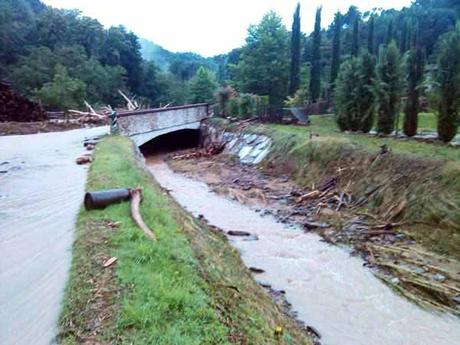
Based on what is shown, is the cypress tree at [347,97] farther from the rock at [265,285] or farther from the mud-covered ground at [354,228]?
the rock at [265,285]

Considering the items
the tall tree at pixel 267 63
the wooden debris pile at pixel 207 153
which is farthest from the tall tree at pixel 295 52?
the wooden debris pile at pixel 207 153

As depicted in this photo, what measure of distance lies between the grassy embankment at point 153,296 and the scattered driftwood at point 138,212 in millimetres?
96

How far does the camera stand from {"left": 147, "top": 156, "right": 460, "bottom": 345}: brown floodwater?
211 inches

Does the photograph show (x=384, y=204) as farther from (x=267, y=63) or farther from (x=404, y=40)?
(x=404, y=40)

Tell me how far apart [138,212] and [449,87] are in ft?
35.6

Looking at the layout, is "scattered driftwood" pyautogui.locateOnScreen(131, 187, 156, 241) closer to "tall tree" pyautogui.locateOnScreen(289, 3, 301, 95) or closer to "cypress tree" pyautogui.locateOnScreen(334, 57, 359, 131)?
"cypress tree" pyautogui.locateOnScreen(334, 57, 359, 131)

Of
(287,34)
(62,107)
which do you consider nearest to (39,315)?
(62,107)

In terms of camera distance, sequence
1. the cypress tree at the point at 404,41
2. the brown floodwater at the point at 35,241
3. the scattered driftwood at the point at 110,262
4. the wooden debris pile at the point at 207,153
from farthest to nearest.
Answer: the cypress tree at the point at 404,41 < the wooden debris pile at the point at 207,153 < the scattered driftwood at the point at 110,262 < the brown floodwater at the point at 35,241

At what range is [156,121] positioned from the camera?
1884 centimetres

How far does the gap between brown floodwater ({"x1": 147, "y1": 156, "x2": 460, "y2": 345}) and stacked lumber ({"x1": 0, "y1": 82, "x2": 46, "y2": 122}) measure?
15166 millimetres

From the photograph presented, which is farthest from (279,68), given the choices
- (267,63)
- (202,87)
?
(202,87)

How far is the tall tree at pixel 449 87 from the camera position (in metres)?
12.2

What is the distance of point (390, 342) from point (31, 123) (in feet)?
62.4

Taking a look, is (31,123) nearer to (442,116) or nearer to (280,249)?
(280,249)
